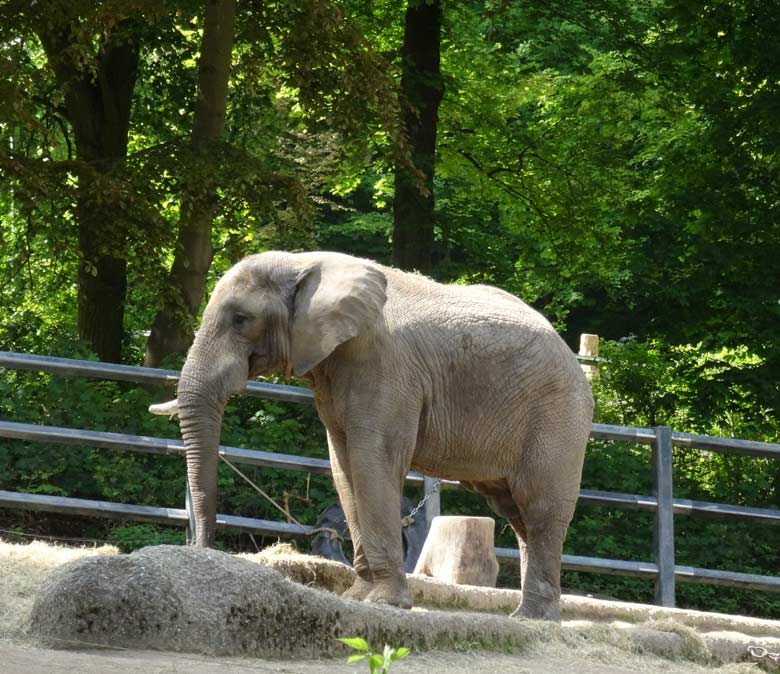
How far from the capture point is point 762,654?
8086 mm

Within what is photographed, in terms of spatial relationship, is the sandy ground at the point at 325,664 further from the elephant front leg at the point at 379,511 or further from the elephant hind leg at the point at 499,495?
the elephant hind leg at the point at 499,495

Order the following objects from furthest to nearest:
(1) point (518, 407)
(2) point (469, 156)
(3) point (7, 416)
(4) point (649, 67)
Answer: (2) point (469, 156), (4) point (649, 67), (3) point (7, 416), (1) point (518, 407)

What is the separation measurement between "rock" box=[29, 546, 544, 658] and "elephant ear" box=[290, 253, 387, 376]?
188 cm

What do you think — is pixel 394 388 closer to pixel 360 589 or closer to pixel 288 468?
pixel 360 589

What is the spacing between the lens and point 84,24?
1373 cm

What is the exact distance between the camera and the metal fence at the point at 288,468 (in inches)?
436

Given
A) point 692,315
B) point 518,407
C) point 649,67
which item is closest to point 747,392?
point 692,315

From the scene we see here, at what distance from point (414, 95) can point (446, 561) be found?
28.7 ft

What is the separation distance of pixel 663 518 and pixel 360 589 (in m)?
3.92

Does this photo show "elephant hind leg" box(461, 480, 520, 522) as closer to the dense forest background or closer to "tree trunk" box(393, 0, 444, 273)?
the dense forest background

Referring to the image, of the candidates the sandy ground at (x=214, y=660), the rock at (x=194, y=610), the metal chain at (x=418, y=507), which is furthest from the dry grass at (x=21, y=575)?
the metal chain at (x=418, y=507)

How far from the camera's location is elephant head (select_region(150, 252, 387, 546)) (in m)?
8.07

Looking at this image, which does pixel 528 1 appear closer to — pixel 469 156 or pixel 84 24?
pixel 469 156

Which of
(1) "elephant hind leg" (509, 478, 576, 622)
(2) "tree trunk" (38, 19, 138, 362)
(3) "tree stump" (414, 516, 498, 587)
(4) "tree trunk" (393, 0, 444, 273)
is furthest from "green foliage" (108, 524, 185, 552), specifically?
(4) "tree trunk" (393, 0, 444, 273)
